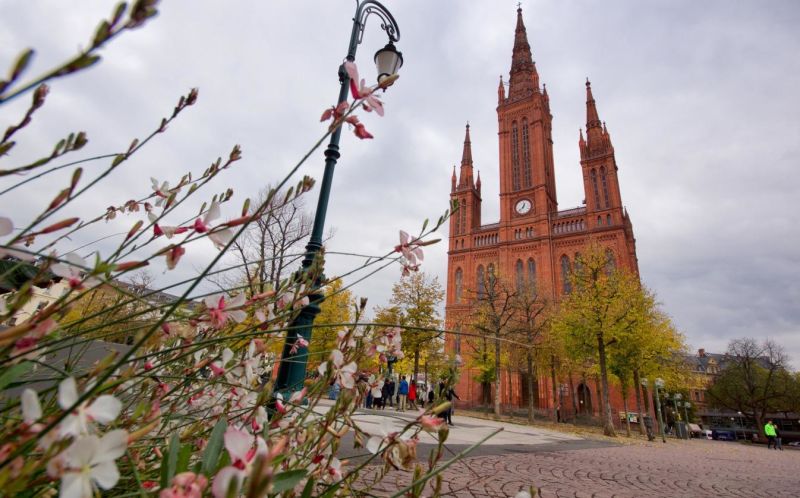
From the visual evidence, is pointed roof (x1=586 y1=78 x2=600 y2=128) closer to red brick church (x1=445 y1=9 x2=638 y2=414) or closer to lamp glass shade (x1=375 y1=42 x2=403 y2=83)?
red brick church (x1=445 y1=9 x2=638 y2=414)

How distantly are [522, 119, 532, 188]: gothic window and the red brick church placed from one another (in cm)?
10

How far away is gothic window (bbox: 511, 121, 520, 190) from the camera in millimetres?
39219

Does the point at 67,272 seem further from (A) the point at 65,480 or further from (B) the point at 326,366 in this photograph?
(B) the point at 326,366

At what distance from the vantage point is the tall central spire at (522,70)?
42491mm

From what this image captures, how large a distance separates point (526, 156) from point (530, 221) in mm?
7643

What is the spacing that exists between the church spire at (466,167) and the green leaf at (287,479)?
1705 inches

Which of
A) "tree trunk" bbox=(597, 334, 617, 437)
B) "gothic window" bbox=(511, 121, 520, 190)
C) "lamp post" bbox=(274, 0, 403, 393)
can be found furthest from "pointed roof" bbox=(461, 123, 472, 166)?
"lamp post" bbox=(274, 0, 403, 393)

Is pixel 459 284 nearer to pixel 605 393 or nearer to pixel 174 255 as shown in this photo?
pixel 605 393

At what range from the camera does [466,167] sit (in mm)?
44375

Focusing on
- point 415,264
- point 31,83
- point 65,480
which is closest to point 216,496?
point 65,480

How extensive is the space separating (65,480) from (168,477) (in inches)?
8.5

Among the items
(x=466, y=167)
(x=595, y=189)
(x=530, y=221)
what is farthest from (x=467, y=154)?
(x=595, y=189)

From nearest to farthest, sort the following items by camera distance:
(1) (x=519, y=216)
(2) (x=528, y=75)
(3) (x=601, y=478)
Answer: (3) (x=601, y=478), (1) (x=519, y=216), (2) (x=528, y=75)

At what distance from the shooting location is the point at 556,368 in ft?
83.3
